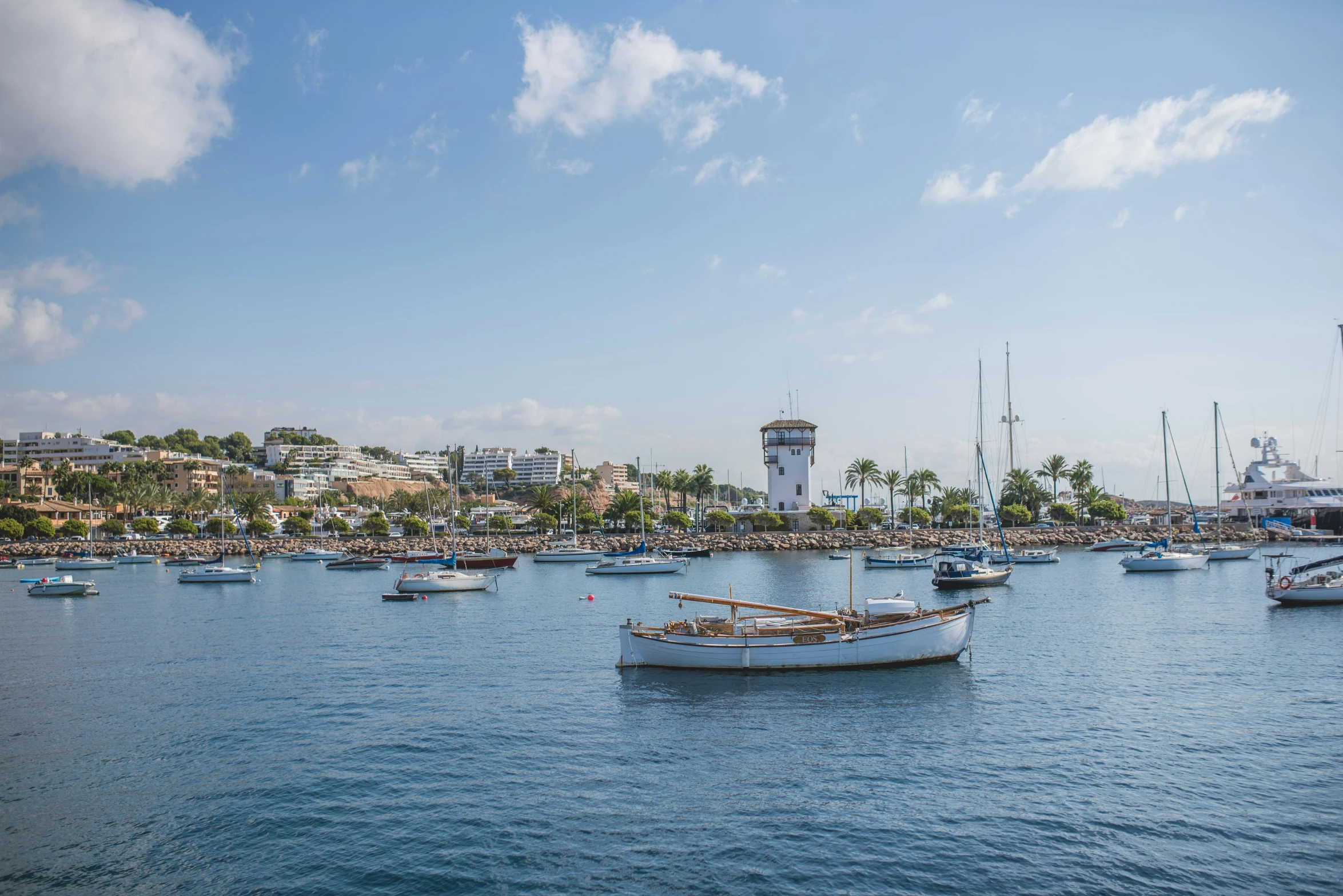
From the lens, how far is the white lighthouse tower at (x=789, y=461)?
133m

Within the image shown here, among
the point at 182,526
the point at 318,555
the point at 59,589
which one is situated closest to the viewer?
the point at 59,589

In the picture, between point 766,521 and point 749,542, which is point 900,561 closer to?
point 749,542

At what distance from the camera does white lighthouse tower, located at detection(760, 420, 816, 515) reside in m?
133

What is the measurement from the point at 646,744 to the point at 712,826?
6438 millimetres

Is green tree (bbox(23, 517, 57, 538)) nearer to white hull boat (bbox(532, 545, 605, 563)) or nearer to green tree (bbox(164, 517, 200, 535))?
green tree (bbox(164, 517, 200, 535))

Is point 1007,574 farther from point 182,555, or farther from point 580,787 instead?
point 182,555

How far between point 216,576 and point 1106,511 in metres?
133

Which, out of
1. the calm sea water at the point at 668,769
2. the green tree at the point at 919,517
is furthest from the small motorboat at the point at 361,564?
the green tree at the point at 919,517

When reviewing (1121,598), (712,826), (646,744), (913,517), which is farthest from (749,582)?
(913,517)

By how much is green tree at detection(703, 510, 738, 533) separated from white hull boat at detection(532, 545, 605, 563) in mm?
38116

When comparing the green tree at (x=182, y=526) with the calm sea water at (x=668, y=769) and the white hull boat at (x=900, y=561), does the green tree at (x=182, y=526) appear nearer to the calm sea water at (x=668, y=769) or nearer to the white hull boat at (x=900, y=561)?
the calm sea water at (x=668, y=769)

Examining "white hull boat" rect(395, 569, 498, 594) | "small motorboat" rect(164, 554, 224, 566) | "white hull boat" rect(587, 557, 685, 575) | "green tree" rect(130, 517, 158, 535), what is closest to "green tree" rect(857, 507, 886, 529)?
"white hull boat" rect(587, 557, 685, 575)

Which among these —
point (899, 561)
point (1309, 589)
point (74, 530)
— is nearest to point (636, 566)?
point (899, 561)

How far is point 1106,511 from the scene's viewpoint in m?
135
